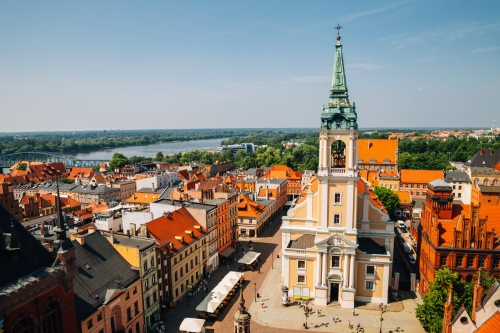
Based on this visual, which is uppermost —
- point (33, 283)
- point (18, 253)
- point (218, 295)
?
point (18, 253)

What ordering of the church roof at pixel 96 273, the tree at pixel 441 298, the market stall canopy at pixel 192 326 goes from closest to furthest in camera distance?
the church roof at pixel 96 273 < the tree at pixel 441 298 < the market stall canopy at pixel 192 326

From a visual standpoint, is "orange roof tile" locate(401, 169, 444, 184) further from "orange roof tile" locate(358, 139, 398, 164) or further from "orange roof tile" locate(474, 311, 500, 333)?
"orange roof tile" locate(474, 311, 500, 333)

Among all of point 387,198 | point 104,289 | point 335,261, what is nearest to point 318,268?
point 335,261

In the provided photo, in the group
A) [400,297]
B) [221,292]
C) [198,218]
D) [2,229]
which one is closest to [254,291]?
[221,292]

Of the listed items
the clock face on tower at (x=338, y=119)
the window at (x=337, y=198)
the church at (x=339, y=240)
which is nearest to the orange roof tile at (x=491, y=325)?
the church at (x=339, y=240)

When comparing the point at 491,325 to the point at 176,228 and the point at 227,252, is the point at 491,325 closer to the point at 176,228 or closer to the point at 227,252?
the point at 176,228

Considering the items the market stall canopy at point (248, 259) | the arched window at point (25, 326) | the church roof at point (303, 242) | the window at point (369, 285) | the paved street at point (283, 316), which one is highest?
the arched window at point (25, 326)

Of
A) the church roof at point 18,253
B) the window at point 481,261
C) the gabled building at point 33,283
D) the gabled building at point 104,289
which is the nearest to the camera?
the gabled building at point 33,283

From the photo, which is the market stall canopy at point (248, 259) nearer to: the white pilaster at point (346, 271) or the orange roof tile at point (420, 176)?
the white pilaster at point (346, 271)
